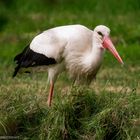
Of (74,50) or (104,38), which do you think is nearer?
(104,38)

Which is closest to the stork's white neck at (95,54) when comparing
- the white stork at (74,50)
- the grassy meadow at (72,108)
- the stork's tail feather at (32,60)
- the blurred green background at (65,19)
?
the white stork at (74,50)

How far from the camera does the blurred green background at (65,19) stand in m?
15.0

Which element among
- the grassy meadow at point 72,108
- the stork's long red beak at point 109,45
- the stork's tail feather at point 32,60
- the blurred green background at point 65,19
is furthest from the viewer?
the blurred green background at point 65,19

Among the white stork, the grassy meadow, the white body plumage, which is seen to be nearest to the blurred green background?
the grassy meadow

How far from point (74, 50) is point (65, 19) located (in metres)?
7.85

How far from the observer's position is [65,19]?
55.7ft

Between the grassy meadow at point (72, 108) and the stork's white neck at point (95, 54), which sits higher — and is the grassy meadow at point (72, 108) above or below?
below

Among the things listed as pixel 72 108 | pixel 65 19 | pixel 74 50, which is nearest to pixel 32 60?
pixel 74 50

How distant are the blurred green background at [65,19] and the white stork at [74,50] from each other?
4212 mm

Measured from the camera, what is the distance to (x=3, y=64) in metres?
13.4

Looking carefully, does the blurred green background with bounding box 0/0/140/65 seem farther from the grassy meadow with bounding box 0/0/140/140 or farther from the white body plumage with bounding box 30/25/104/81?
the white body plumage with bounding box 30/25/104/81

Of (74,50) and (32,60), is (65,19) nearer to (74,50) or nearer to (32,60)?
(32,60)

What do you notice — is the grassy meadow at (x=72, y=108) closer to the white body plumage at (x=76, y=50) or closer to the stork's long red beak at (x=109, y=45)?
the white body plumage at (x=76, y=50)

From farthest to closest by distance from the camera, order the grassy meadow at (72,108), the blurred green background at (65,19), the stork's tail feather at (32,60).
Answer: the blurred green background at (65,19), the stork's tail feather at (32,60), the grassy meadow at (72,108)
